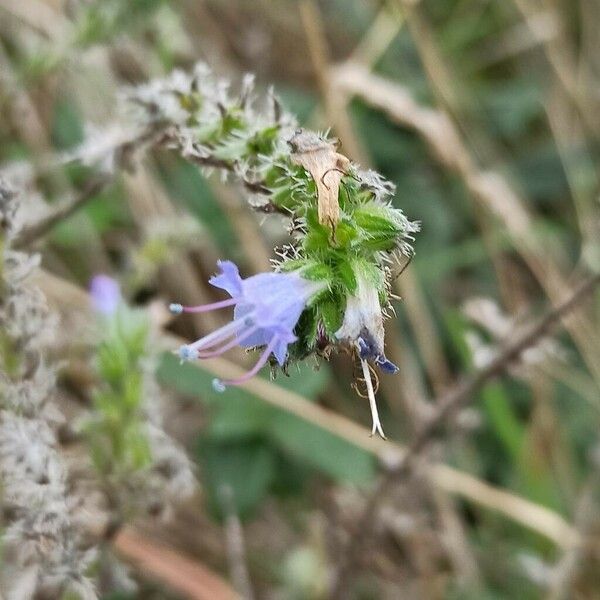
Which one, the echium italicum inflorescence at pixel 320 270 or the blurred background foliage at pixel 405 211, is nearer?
the echium italicum inflorescence at pixel 320 270

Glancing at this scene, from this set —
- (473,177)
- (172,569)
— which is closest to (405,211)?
(473,177)

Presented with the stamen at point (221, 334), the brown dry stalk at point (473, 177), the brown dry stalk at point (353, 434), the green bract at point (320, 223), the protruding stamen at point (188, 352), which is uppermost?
the brown dry stalk at point (473, 177)

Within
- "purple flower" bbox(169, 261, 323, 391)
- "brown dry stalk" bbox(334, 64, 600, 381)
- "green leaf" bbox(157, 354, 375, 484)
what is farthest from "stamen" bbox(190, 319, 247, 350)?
"brown dry stalk" bbox(334, 64, 600, 381)

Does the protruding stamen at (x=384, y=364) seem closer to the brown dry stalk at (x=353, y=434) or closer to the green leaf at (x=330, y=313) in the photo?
the green leaf at (x=330, y=313)

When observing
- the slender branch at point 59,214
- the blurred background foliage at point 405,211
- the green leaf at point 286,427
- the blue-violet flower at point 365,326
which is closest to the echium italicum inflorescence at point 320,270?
the blue-violet flower at point 365,326

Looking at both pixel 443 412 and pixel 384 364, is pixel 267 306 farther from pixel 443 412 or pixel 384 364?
pixel 443 412

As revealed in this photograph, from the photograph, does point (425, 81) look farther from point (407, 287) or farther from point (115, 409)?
point (115, 409)

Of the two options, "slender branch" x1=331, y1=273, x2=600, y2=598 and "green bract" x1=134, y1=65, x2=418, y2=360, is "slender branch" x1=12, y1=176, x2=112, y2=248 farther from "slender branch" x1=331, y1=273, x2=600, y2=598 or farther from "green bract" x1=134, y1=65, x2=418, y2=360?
"slender branch" x1=331, y1=273, x2=600, y2=598
